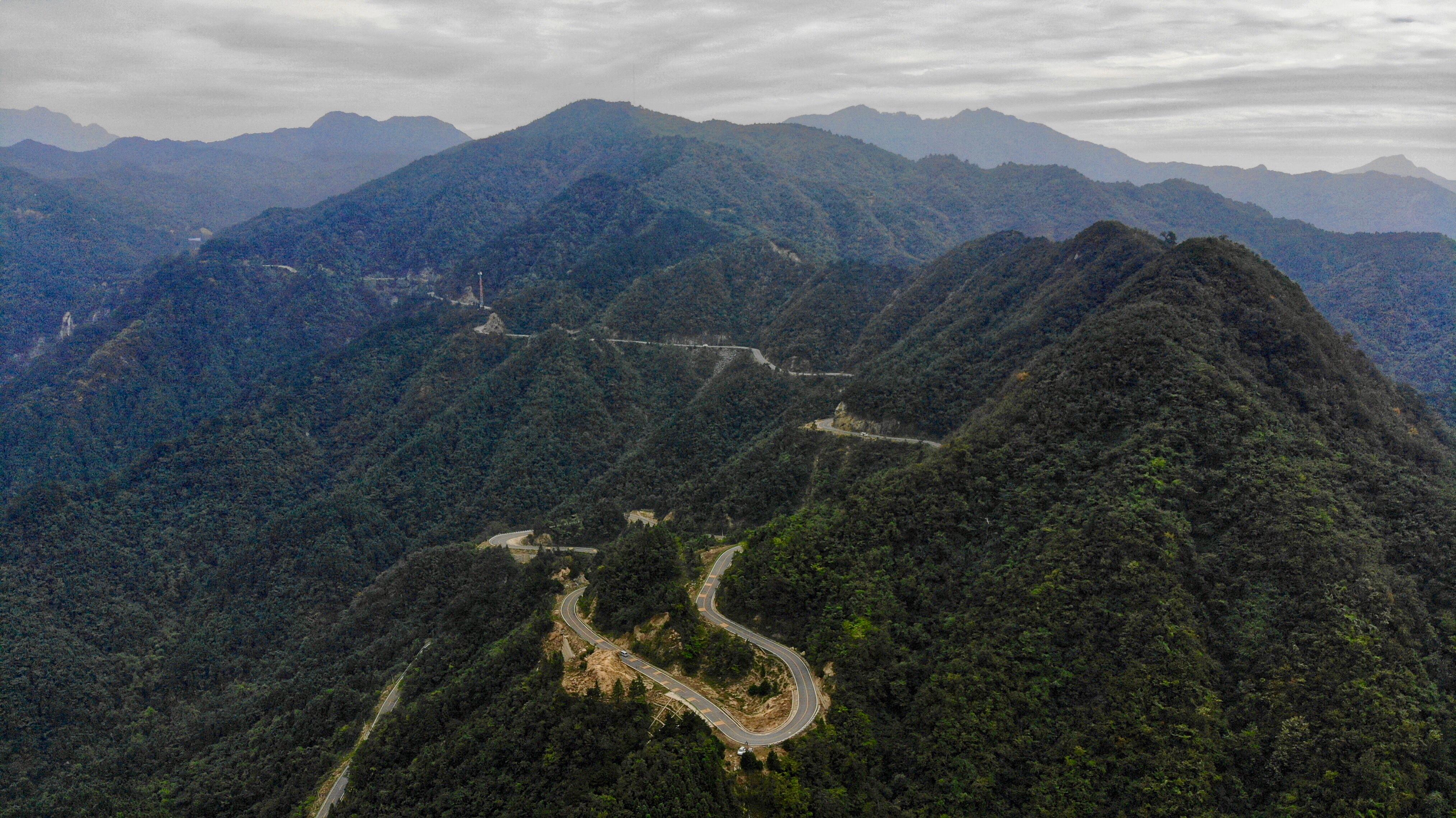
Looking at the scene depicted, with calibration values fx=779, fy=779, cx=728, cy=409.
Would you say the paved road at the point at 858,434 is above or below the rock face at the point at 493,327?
below

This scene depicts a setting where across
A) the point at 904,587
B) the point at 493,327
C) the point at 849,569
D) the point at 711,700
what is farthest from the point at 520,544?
the point at 493,327

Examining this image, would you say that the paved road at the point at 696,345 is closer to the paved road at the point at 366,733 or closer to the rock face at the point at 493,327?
the rock face at the point at 493,327

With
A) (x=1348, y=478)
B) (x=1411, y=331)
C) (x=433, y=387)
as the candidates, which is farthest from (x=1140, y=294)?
(x=1411, y=331)

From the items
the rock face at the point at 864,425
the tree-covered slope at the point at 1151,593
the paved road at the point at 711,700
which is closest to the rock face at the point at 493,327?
the rock face at the point at 864,425

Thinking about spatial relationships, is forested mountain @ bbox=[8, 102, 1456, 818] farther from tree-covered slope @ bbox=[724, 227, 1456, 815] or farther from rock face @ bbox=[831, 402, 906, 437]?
rock face @ bbox=[831, 402, 906, 437]

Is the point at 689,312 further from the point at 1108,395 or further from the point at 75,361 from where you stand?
the point at 75,361

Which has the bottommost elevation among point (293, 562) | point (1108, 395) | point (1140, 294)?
point (293, 562)
